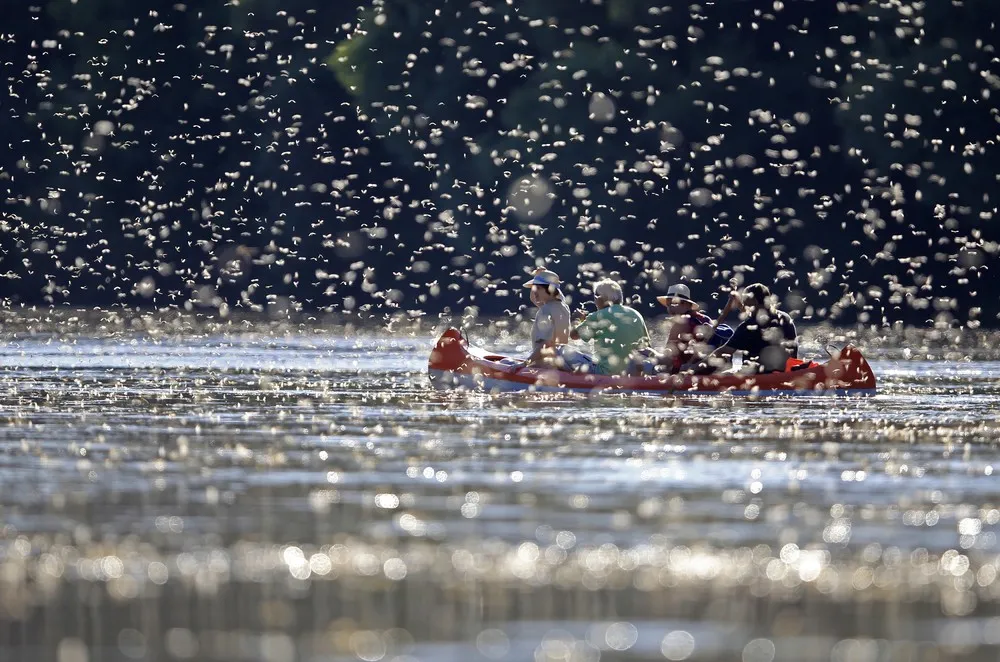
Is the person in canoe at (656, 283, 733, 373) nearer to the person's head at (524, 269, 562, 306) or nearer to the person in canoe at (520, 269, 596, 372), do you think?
the person in canoe at (520, 269, 596, 372)

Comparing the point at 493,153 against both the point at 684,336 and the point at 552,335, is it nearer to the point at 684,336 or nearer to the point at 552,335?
the point at 552,335

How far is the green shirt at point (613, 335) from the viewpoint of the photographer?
81.4 ft

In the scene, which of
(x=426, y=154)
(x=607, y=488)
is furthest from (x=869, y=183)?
(x=607, y=488)

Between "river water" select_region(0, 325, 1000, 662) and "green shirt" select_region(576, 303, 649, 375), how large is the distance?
2.78 metres

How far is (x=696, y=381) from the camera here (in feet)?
80.0

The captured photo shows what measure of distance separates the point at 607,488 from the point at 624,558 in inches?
126

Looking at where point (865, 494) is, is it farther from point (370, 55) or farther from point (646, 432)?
point (370, 55)

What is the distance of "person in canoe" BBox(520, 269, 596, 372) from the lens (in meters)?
25.0

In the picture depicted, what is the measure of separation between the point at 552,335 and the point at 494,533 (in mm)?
13699

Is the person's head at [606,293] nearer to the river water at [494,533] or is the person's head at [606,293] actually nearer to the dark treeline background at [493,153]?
the river water at [494,533]

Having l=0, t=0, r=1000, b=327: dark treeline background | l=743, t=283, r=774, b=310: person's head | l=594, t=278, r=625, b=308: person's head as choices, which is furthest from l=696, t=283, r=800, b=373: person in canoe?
l=0, t=0, r=1000, b=327: dark treeline background

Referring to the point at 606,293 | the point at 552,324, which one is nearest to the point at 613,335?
the point at 606,293

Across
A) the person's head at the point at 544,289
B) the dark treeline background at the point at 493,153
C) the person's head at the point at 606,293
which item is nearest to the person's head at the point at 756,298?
the person's head at the point at 606,293

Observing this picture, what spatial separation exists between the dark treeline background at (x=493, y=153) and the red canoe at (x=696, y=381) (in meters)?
29.0
